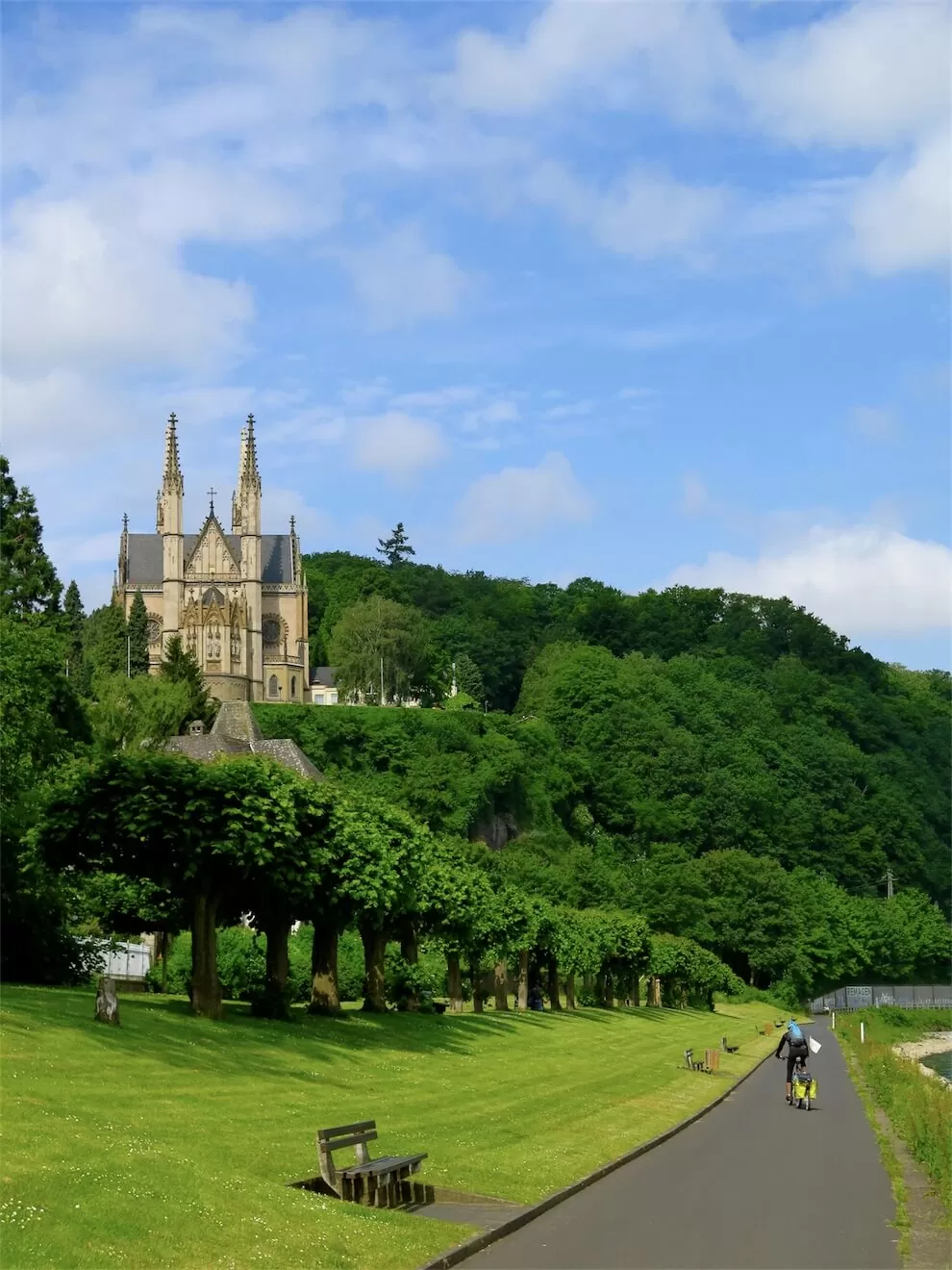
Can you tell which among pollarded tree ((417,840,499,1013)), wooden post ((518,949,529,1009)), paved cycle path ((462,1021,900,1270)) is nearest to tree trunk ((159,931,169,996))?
pollarded tree ((417,840,499,1013))

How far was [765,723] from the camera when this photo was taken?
172500 millimetres

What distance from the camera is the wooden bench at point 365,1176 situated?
19594mm

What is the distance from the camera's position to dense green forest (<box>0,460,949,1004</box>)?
41469mm

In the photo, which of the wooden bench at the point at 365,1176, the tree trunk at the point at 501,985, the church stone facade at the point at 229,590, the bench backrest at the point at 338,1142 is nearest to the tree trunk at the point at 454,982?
the tree trunk at the point at 501,985

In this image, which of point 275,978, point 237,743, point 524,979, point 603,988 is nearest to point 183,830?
point 275,978

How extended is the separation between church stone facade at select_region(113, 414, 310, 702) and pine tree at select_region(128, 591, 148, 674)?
26.2ft

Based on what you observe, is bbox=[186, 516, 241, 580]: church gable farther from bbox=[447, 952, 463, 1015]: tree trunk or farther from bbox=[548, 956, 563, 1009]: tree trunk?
bbox=[447, 952, 463, 1015]: tree trunk

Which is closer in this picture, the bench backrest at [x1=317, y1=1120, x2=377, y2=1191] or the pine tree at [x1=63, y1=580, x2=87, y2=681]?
the bench backrest at [x1=317, y1=1120, x2=377, y2=1191]

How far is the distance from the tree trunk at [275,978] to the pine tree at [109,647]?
9086cm

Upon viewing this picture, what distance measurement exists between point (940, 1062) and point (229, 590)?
330 feet

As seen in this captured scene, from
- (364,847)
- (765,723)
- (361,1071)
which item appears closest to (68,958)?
(364,847)

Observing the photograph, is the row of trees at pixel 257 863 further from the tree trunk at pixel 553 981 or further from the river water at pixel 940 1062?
the river water at pixel 940 1062

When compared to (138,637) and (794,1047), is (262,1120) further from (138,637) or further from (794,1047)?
(138,637)

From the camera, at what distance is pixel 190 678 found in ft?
434
